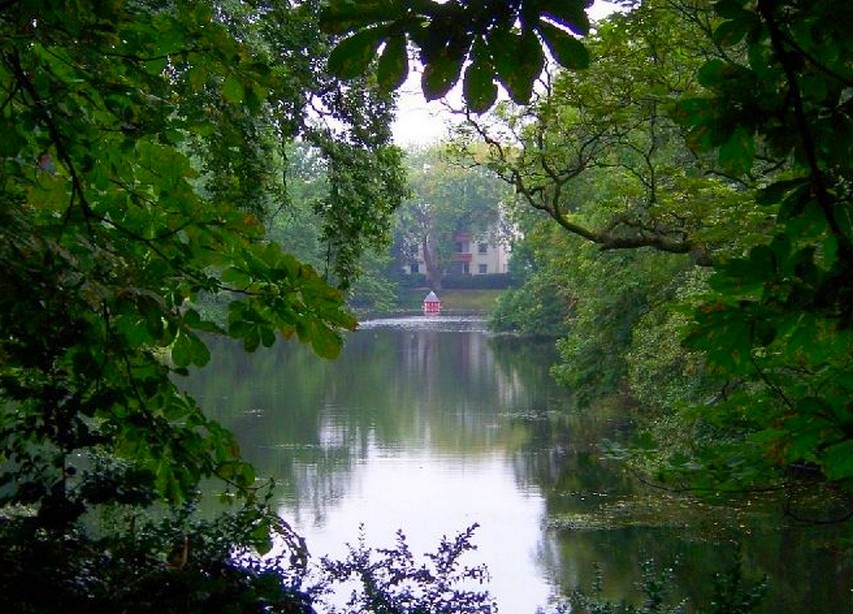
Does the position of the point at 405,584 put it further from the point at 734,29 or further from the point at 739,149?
the point at 734,29

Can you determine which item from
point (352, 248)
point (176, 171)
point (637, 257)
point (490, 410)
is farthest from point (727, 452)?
point (490, 410)

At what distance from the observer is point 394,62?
4.53ft

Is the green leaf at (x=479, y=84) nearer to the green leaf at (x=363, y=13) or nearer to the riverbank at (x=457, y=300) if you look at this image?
the green leaf at (x=363, y=13)

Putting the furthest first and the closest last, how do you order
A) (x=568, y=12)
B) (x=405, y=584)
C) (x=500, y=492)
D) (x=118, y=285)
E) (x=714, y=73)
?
1. (x=500, y=492)
2. (x=405, y=584)
3. (x=118, y=285)
4. (x=714, y=73)
5. (x=568, y=12)

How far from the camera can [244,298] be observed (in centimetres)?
255

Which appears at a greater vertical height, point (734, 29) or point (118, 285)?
point (734, 29)

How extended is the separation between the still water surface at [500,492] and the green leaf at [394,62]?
3.95 metres

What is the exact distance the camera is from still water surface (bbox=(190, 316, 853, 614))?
10016 millimetres

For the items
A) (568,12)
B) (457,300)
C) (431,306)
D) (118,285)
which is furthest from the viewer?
(457,300)

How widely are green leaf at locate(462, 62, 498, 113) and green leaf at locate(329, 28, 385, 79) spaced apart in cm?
12

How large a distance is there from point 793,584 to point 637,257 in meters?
5.16

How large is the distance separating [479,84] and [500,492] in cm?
1232

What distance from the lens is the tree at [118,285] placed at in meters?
2.31

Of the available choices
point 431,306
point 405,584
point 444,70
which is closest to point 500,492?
point 405,584
